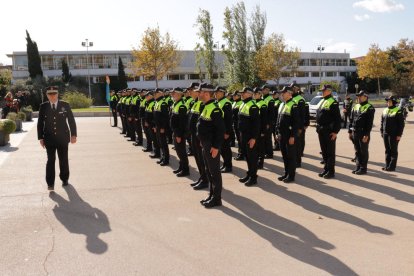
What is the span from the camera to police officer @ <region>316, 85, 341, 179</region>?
8273mm

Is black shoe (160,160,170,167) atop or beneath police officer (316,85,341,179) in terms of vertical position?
beneath

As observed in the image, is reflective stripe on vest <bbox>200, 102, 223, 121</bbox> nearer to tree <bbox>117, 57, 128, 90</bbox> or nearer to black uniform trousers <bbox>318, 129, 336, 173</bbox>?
black uniform trousers <bbox>318, 129, 336, 173</bbox>

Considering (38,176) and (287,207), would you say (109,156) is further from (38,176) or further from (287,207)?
(287,207)

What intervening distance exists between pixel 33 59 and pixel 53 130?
2057 inches

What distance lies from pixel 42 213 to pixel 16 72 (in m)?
61.3

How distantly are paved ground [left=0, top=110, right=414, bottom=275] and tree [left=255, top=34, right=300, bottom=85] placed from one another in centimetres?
3856

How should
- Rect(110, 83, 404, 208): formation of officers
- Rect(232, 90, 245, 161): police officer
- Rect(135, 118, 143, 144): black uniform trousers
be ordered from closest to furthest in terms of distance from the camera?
Rect(110, 83, 404, 208): formation of officers < Rect(232, 90, 245, 161): police officer < Rect(135, 118, 143, 144): black uniform trousers

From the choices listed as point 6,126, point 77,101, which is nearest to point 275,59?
point 77,101

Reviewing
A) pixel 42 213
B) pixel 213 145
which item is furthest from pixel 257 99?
pixel 42 213

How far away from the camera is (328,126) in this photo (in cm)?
836

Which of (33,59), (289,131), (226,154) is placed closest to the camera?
(289,131)

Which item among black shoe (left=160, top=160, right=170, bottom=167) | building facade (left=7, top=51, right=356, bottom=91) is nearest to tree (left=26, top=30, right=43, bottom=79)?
building facade (left=7, top=51, right=356, bottom=91)

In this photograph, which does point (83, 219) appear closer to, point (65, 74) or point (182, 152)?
point (182, 152)

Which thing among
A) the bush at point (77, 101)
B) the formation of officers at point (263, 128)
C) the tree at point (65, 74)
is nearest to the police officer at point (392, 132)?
the formation of officers at point (263, 128)
